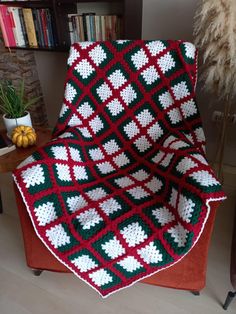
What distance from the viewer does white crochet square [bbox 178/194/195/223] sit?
80 centimetres

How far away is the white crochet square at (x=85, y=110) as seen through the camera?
1.27 meters

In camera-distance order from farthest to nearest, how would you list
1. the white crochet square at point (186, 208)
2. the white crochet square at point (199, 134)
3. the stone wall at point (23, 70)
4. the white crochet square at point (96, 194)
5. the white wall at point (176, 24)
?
the stone wall at point (23, 70)
the white wall at point (176, 24)
the white crochet square at point (199, 134)
the white crochet square at point (96, 194)
the white crochet square at point (186, 208)

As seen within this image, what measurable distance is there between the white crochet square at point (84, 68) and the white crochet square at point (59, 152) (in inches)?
16.4

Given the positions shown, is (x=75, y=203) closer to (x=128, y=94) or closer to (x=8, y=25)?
(x=128, y=94)

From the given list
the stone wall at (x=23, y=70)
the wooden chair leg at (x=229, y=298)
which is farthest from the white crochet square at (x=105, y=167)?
the stone wall at (x=23, y=70)

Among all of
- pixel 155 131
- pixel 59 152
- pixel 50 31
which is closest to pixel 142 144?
pixel 155 131

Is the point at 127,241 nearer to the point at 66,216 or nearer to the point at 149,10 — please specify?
the point at 66,216

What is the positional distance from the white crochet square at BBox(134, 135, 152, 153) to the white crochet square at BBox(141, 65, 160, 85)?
0.26m

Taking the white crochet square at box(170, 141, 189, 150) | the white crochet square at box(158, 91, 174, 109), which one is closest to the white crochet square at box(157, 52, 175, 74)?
the white crochet square at box(158, 91, 174, 109)

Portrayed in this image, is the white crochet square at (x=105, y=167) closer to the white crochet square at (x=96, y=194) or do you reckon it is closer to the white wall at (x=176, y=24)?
A: the white crochet square at (x=96, y=194)

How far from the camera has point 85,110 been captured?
4.19 ft

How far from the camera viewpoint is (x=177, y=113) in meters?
1.19

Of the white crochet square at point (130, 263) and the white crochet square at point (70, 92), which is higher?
the white crochet square at point (70, 92)

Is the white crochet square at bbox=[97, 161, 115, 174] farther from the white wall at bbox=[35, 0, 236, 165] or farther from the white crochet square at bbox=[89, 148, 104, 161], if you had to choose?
the white wall at bbox=[35, 0, 236, 165]
